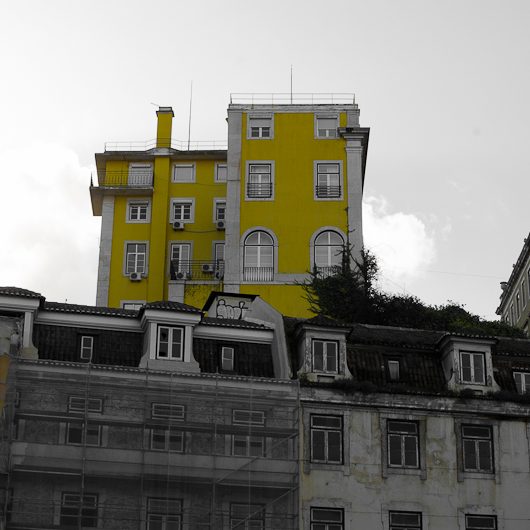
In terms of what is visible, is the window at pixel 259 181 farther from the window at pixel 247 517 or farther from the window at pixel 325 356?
the window at pixel 247 517

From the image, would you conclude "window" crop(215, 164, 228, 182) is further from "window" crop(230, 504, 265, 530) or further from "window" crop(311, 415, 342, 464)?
"window" crop(230, 504, 265, 530)

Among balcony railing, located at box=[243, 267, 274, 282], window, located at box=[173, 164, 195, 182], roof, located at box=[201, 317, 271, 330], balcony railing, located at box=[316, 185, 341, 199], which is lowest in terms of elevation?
roof, located at box=[201, 317, 271, 330]

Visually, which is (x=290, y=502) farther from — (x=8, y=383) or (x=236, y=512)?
(x=8, y=383)

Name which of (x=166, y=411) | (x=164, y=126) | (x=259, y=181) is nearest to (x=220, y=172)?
(x=164, y=126)

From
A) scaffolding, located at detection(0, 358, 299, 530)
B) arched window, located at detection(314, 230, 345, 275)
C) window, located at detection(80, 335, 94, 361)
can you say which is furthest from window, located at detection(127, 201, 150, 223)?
scaffolding, located at detection(0, 358, 299, 530)

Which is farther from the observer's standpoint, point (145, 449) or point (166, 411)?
point (166, 411)

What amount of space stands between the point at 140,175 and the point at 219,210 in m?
5.32

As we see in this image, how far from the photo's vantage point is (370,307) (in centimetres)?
5434

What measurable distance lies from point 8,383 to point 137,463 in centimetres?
475

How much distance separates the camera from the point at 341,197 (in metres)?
65.9

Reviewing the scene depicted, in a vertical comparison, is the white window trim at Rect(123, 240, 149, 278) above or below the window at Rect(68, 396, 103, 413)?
above

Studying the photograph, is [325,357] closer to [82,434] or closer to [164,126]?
[82,434]

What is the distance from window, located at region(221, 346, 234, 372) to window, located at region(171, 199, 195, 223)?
30.8 m

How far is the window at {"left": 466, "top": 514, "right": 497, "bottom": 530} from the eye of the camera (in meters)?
39.9
